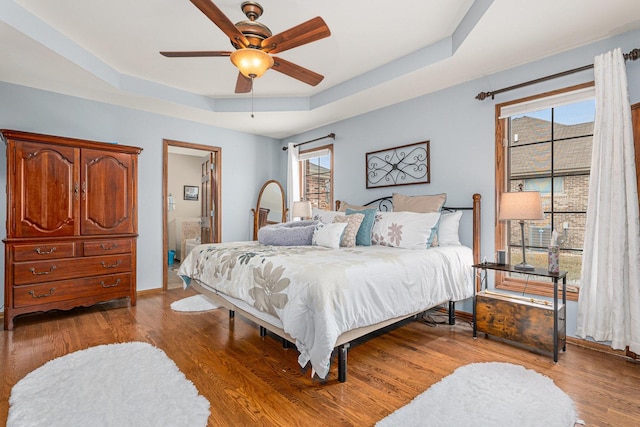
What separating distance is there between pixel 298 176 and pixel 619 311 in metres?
4.36

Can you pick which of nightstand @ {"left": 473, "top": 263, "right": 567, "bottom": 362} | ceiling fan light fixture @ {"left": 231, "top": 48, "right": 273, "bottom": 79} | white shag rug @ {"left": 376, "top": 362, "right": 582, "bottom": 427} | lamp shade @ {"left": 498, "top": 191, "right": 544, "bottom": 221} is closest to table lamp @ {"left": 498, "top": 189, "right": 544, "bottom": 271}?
lamp shade @ {"left": 498, "top": 191, "right": 544, "bottom": 221}

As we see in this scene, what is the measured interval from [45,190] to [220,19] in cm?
269

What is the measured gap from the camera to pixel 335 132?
4.85 meters

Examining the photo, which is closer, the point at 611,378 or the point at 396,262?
the point at 611,378

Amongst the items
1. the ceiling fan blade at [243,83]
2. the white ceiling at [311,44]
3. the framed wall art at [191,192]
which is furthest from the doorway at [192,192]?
the ceiling fan blade at [243,83]

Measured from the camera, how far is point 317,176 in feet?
17.4

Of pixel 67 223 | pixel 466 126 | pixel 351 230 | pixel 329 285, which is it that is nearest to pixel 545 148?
pixel 466 126

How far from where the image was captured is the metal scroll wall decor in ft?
12.2

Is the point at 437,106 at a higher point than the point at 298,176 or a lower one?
higher

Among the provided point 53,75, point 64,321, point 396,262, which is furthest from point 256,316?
point 53,75

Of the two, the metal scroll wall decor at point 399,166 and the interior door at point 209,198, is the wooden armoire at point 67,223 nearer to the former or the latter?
the interior door at point 209,198

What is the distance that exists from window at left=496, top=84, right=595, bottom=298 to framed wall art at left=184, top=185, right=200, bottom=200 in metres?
6.36

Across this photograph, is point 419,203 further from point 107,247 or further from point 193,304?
point 107,247

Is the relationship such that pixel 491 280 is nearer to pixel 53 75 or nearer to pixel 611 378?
pixel 611 378
